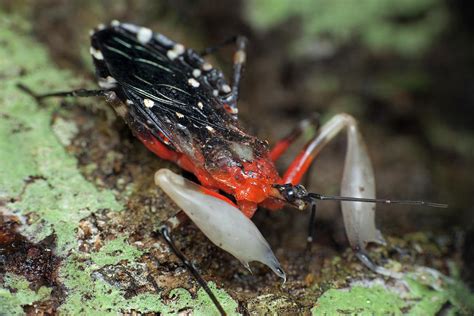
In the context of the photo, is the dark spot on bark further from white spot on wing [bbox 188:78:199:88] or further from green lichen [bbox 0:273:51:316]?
white spot on wing [bbox 188:78:199:88]

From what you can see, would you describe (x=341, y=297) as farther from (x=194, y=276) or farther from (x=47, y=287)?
(x=47, y=287)

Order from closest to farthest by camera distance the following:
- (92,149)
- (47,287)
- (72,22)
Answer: (47,287) → (92,149) → (72,22)

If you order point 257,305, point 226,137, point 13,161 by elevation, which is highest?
point 226,137

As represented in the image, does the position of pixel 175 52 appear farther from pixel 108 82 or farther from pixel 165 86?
pixel 108 82

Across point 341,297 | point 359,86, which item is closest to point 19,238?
point 341,297

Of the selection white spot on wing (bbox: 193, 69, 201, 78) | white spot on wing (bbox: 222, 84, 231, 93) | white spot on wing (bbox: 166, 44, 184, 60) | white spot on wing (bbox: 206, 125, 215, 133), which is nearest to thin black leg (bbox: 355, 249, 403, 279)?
white spot on wing (bbox: 206, 125, 215, 133)

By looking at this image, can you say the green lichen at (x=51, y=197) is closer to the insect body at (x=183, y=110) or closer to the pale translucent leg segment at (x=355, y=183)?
the insect body at (x=183, y=110)

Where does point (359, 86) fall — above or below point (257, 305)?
above
